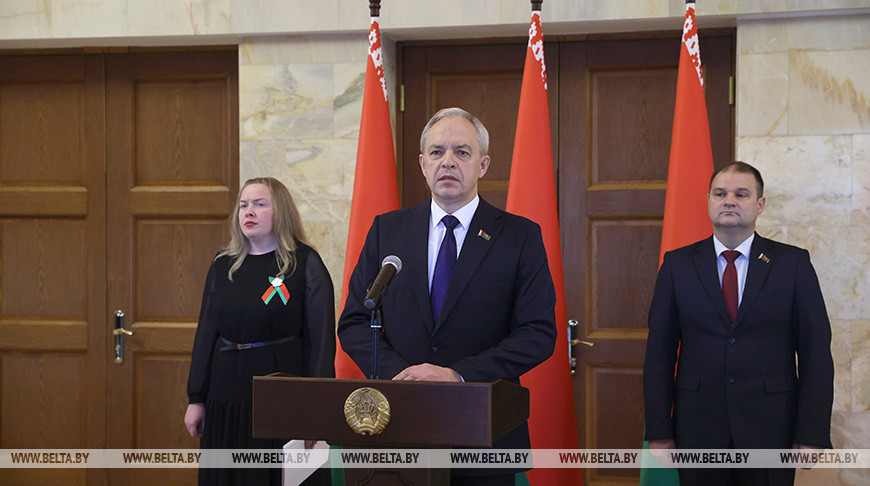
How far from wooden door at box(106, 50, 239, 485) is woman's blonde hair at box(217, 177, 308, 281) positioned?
3.89ft

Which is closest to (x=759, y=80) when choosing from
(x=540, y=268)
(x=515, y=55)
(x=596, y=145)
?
(x=596, y=145)

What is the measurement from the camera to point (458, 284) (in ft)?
7.44

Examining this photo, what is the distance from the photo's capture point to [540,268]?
234cm

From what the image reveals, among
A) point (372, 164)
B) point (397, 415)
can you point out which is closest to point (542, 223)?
point (372, 164)

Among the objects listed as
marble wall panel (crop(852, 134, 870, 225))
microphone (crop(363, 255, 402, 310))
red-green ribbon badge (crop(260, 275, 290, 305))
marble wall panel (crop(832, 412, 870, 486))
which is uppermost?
marble wall panel (crop(852, 134, 870, 225))

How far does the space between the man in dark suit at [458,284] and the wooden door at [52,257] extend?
9.16 ft

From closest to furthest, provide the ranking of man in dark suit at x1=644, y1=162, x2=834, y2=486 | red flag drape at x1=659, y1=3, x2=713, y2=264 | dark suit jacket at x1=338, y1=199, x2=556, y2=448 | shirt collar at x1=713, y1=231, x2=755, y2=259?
dark suit jacket at x1=338, y1=199, x2=556, y2=448
man in dark suit at x1=644, y1=162, x2=834, y2=486
shirt collar at x1=713, y1=231, x2=755, y2=259
red flag drape at x1=659, y1=3, x2=713, y2=264

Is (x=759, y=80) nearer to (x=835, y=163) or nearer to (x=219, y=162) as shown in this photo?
(x=835, y=163)

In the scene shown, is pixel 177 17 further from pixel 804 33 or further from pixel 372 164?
pixel 804 33

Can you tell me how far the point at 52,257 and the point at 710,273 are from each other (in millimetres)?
3511

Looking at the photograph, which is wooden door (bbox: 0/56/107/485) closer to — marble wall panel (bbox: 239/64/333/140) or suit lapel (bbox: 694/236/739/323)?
marble wall panel (bbox: 239/64/333/140)

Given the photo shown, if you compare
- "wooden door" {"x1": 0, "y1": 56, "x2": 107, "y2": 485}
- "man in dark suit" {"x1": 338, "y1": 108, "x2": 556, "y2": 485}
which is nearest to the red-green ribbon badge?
"man in dark suit" {"x1": 338, "y1": 108, "x2": 556, "y2": 485}

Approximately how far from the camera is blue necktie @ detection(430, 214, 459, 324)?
7.55 ft

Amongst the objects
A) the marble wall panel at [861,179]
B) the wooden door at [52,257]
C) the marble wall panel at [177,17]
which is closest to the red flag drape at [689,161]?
the marble wall panel at [861,179]
